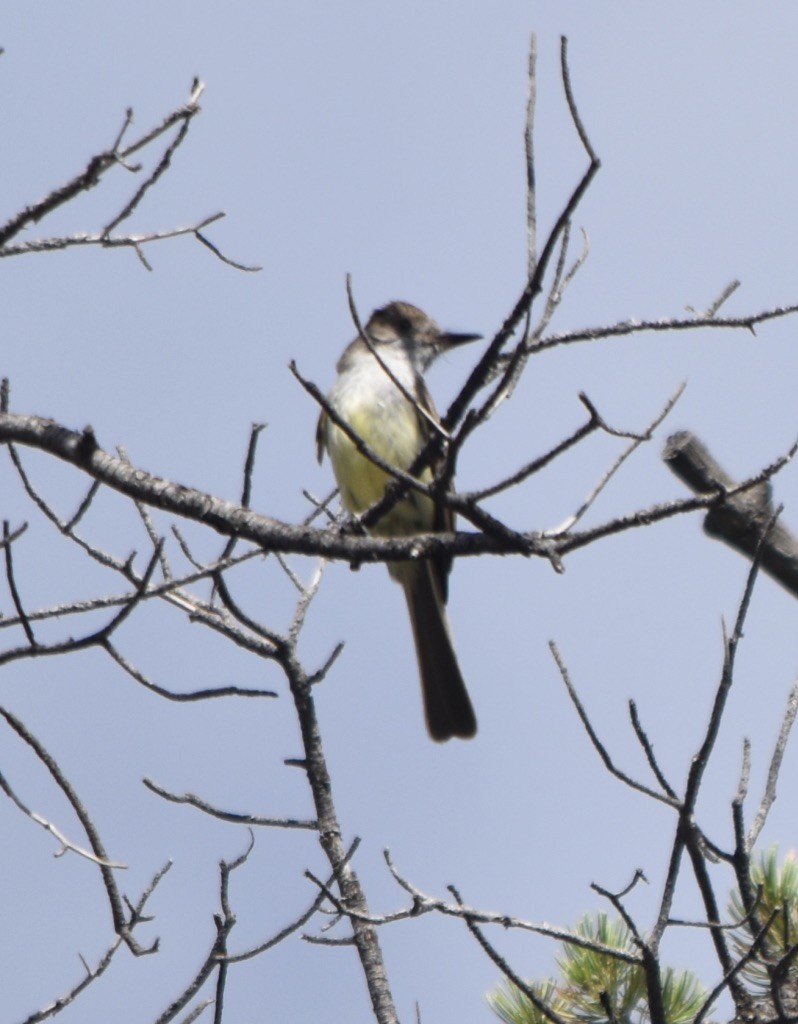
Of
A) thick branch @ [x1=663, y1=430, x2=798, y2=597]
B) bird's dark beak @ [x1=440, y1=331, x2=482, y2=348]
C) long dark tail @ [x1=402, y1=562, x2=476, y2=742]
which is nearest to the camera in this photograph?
thick branch @ [x1=663, y1=430, x2=798, y2=597]

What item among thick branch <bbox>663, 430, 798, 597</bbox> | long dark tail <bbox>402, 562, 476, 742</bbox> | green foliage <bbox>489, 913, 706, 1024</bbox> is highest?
long dark tail <bbox>402, 562, 476, 742</bbox>

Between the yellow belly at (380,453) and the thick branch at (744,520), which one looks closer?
the thick branch at (744,520)

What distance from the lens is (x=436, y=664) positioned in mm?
7316

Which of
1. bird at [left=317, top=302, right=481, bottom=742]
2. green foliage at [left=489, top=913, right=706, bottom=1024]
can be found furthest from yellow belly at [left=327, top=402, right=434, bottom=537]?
green foliage at [left=489, top=913, right=706, bottom=1024]

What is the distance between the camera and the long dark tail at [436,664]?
23.3 feet

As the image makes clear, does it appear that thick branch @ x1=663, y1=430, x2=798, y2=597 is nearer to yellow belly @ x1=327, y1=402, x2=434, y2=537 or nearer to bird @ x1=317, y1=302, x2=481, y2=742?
bird @ x1=317, y1=302, x2=481, y2=742

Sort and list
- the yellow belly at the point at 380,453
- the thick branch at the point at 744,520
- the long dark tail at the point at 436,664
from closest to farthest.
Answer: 1. the thick branch at the point at 744,520
2. the yellow belly at the point at 380,453
3. the long dark tail at the point at 436,664

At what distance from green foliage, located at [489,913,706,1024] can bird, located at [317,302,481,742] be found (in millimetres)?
2515

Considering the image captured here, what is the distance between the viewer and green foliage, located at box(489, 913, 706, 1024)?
12.8ft

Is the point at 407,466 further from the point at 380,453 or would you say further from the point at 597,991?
the point at 597,991

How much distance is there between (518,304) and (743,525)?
956 millimetres

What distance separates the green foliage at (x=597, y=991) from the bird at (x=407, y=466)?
2515 mm

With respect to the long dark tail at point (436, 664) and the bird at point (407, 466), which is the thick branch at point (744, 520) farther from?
the long dark tail at point (436, 664)

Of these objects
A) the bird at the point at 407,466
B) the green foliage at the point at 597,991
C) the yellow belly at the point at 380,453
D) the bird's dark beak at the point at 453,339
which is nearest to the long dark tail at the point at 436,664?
the bird at the point at 407,466
